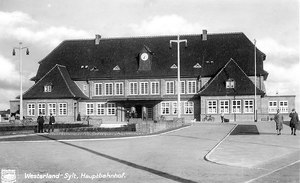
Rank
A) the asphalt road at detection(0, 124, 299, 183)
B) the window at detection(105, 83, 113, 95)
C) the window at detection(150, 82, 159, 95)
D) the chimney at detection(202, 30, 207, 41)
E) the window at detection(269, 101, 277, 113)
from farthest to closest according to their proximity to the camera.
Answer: the chimney at detection(202, 30, 207, 41) < the window at detection(105, 83, 113, 95) < the window at detection(150, 82, 159, 95) < the window at detection(269, 101, 277, 113) < the asphalt road at detection(0, 124, 299, 183)

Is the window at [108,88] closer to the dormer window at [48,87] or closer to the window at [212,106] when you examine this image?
the dormer window at [48,87]

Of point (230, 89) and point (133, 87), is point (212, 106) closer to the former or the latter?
point (230, 89)

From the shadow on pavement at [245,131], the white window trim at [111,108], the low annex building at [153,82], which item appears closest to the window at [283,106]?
the low annex building at [153,82]

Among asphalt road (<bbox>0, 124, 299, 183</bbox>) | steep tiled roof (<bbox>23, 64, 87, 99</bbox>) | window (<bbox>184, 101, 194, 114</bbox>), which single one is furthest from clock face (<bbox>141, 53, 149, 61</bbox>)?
asphalt road (<bbox>0, 124, 299, 183</bbox>)

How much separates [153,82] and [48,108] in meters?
15.4

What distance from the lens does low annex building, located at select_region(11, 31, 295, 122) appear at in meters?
63.5

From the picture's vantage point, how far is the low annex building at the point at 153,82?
208ft

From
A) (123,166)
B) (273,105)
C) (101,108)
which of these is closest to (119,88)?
(101,108)

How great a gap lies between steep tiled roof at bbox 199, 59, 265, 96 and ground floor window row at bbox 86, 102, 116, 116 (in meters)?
13.7

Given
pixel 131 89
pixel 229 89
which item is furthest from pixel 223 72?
pixel 131 89

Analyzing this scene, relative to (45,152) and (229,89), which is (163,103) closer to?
(229,89)

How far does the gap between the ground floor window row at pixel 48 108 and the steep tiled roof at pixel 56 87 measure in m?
1.21

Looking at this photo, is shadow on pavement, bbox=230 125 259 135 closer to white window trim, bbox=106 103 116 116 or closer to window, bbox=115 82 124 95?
white window trim, bbox=106 103 116 116

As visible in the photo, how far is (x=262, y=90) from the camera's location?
6475cm
